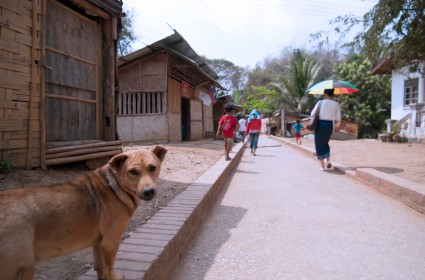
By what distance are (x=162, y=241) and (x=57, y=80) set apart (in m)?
4.70

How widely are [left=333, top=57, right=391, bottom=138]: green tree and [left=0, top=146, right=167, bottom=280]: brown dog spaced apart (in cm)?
2806

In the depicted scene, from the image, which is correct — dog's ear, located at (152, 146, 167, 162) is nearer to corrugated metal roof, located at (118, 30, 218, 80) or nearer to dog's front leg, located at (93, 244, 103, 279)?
dog's front leg, located at (93, 244, 103, 279)

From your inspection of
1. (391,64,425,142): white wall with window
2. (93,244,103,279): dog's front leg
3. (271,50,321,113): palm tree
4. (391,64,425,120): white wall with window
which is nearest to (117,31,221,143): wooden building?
(391,64,425,142): white wall with window

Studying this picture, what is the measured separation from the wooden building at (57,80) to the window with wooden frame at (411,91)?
1800cm

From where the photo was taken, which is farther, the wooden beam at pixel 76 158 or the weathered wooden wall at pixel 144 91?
the weathered wooden wall at pixel 144 91

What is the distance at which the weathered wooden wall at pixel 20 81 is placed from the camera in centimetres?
483

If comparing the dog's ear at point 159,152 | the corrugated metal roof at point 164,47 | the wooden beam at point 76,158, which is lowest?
the wooden beam at point 76,158

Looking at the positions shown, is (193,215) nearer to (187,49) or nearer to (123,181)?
(123,181)

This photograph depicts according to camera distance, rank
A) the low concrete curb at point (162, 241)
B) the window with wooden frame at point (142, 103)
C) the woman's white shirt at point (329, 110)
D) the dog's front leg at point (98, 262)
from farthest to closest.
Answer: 1. the window with wooden frame at point (142, 103)
2. the woman's white shirt at point (329, 110)
3. the low concrete curb at point (162, 241)
4. the dog's front leg at point (98, 262)

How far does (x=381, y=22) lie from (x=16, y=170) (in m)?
7.78

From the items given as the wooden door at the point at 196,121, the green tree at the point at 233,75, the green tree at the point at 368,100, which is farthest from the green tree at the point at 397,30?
the green tree at the point at 233,75

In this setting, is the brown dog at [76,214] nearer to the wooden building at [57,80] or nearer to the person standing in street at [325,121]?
the wooden building at [57,80]

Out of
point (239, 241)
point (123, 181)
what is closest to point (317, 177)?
point (239, 241)

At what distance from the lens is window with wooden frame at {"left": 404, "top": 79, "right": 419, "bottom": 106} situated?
19528 mm
